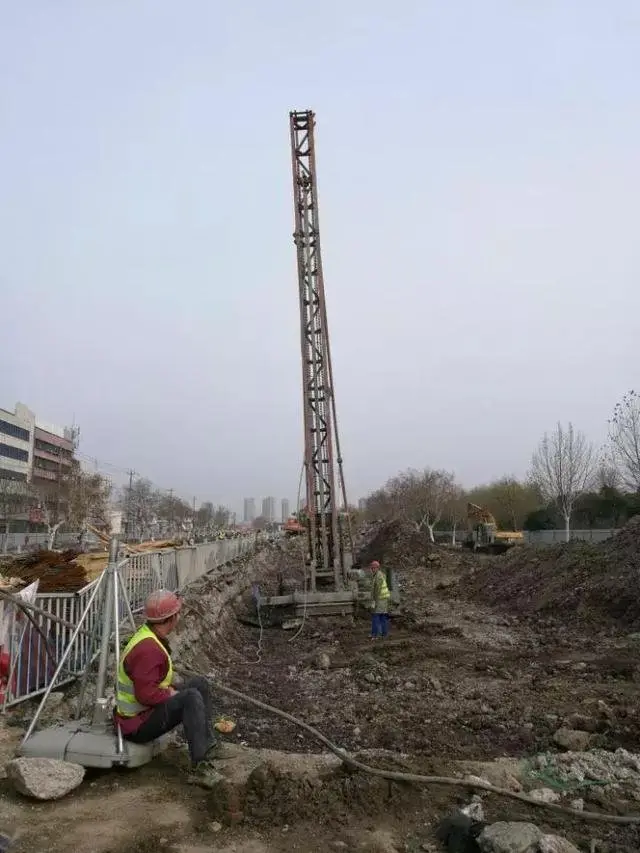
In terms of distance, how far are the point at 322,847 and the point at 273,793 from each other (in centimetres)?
63

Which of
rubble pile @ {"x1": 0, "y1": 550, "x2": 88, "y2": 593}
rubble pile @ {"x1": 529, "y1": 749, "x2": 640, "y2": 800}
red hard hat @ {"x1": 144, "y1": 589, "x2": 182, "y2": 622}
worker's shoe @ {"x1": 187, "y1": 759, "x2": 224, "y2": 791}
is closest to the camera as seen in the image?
worker's shoe @ {"x1": 187, "y1": 759, "x2": 224, "y2": 791}

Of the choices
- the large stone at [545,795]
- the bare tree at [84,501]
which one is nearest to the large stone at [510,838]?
the large stone at [545,795]

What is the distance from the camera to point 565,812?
184 inches

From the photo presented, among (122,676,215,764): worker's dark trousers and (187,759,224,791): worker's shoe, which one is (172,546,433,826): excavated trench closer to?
(187,759,224,791): worker's shoe

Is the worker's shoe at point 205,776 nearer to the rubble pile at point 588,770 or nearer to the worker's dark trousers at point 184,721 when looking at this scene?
the worker's dark trousers at point 184,721

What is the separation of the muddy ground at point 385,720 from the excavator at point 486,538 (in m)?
18.0

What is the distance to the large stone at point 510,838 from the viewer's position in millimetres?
3910

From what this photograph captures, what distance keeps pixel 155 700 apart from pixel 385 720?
12.8ft

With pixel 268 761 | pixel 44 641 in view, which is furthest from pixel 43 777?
pixel 44 641

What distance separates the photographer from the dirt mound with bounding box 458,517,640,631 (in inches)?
604

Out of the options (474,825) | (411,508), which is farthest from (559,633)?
(411,508)

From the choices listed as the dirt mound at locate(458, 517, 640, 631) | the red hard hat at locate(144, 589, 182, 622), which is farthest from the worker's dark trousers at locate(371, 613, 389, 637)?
the red hard hat at locate(144, 589, 182, 622)

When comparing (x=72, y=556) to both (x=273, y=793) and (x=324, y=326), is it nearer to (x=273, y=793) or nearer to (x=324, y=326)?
(x=273, y=793)

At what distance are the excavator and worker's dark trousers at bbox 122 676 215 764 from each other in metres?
30.8
